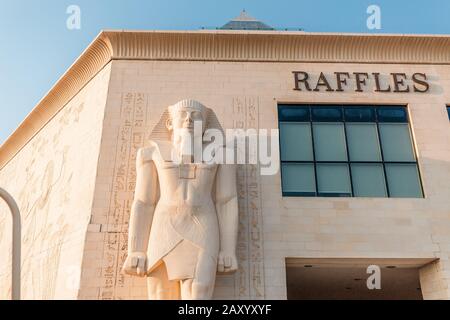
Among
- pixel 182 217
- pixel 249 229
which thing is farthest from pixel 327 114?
pixel 182 217

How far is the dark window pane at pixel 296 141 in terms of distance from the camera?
42.2 ft

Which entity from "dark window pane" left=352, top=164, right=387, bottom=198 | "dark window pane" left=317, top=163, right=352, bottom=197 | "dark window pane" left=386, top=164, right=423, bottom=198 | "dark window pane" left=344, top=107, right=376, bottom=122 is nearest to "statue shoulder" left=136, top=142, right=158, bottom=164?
"dark window pane" left=317, top=163, right=352, bottom=197

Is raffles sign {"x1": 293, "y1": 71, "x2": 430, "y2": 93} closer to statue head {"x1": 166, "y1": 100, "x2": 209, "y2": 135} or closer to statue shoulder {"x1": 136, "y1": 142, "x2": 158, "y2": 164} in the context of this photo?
statue head {"x1": 166, "y1": 100, "x2": 209, "y2": 135}

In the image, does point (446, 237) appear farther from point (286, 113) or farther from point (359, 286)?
point (286, 113)

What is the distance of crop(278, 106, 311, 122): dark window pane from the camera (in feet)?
44.0

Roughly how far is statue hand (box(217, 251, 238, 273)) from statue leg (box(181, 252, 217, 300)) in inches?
7.2

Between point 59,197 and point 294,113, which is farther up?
point 294,113

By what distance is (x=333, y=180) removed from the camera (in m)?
12.6

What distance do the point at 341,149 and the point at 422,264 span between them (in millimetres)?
3533

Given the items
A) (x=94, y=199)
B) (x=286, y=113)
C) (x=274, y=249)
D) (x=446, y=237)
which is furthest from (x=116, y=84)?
(x=446, y=237)

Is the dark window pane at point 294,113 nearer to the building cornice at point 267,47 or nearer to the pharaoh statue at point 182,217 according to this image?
the building cornice at point 267,47

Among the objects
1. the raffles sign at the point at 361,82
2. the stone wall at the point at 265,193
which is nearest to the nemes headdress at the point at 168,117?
the stone wall at the point at 265,193

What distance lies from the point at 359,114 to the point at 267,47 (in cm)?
330

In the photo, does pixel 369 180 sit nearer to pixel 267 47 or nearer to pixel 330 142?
pixel 330 142
